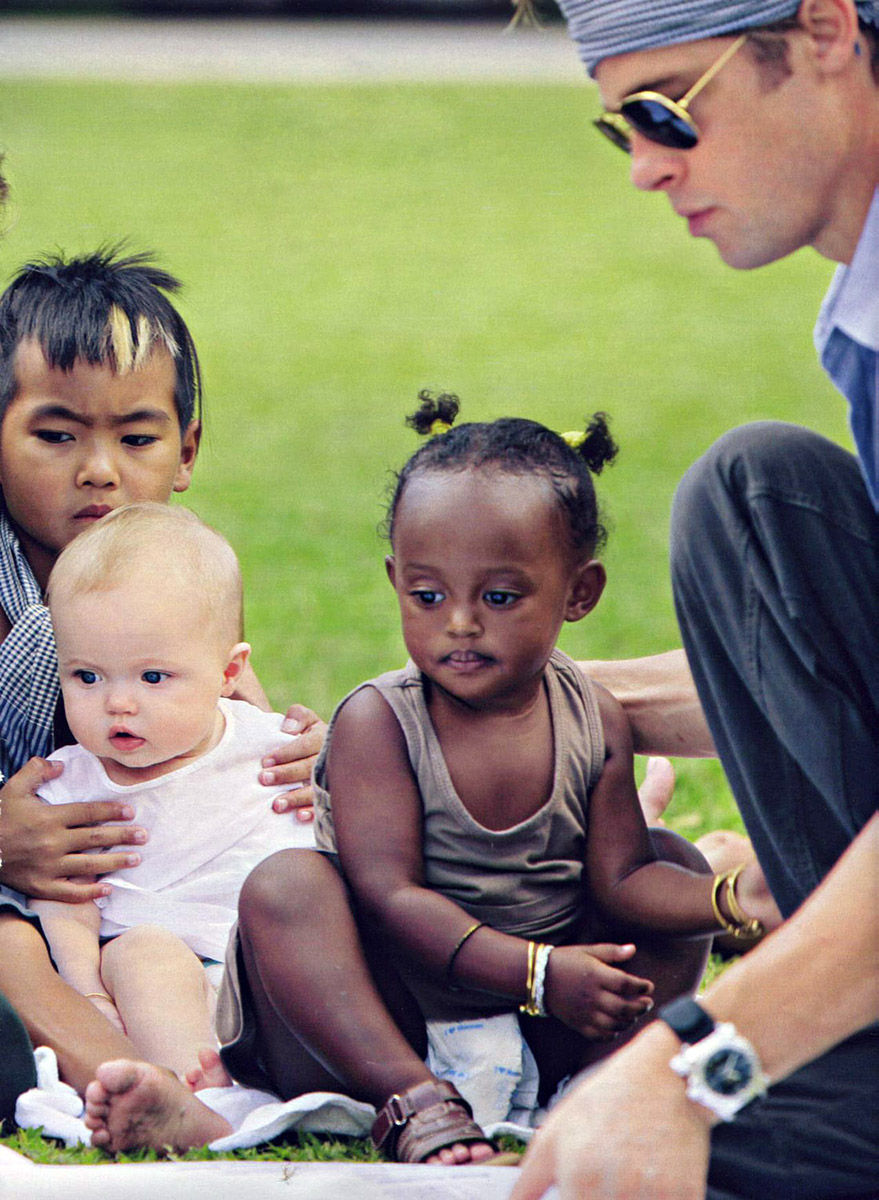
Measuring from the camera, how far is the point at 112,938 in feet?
7.92

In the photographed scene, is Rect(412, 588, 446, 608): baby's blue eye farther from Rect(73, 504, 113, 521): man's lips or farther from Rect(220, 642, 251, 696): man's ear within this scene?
Rect(73, 504, 113, 521): man's lips

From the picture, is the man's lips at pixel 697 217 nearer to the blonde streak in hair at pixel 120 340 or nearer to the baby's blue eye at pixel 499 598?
the baby's blue eye at pixel 499 598

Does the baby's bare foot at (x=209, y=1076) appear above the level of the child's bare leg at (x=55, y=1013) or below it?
below

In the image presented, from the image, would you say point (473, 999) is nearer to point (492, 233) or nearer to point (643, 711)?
point (643, 711)

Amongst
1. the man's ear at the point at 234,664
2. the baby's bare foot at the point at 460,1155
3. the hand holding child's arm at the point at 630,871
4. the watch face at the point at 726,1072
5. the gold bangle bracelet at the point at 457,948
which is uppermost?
the man's ear at the point at 234,664

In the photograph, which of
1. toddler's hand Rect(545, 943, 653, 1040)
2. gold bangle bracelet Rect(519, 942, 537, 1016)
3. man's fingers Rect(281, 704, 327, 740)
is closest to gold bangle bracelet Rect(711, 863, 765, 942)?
toddler's hand Rect(545, 943, 653, 1040)

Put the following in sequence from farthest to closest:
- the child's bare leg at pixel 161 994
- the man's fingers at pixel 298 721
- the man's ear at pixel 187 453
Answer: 1. the man's ear at pixel 187 453
2. the man's fingers at pixel 298 721
3. the child's bare leg at pixel 161 994

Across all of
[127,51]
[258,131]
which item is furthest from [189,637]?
[258,131]

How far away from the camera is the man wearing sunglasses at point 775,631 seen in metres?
1.52

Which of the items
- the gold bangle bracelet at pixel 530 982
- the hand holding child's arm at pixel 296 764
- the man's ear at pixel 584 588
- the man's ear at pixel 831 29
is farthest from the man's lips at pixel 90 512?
the man's ear at pixel 831 29

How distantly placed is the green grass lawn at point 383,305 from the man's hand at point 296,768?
1.12 metres

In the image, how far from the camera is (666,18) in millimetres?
1726

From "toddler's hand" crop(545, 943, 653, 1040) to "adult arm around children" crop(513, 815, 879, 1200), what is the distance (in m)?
0.37

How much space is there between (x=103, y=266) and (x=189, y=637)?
0.73 m
